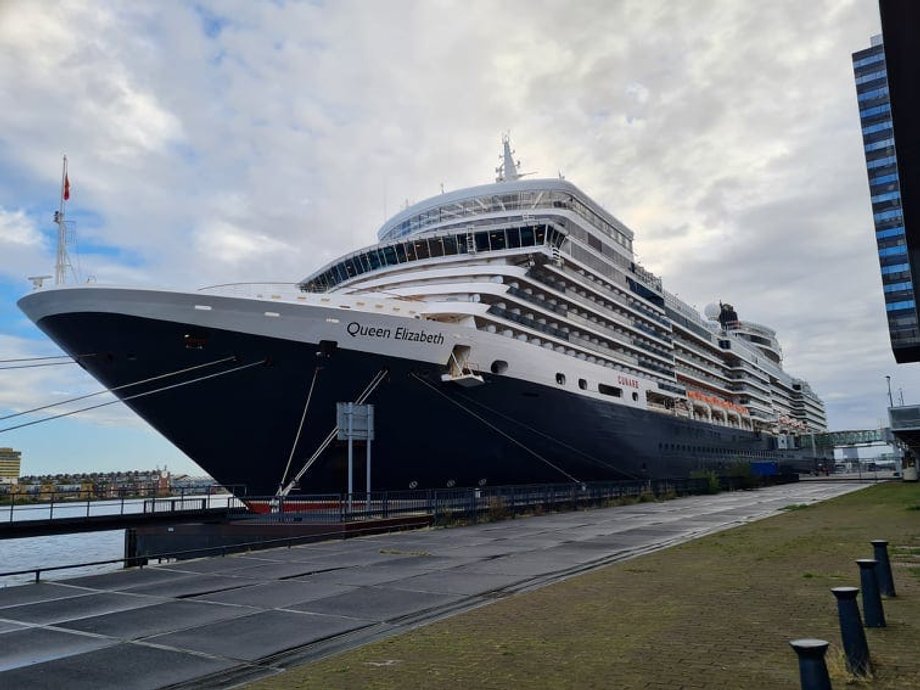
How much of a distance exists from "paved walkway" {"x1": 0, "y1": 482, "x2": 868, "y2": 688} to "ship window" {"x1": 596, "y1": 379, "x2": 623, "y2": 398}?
14.9 metres

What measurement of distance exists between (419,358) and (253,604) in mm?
13522

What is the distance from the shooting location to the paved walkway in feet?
19.5

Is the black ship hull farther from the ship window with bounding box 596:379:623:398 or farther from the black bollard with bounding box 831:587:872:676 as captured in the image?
the black bollard with bounding box 831:587:872:676

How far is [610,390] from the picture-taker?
31.9 meters

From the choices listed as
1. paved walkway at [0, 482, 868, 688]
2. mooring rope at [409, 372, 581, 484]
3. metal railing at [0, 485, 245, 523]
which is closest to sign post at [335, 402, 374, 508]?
mooring rope at [409, 372, 581, 484]

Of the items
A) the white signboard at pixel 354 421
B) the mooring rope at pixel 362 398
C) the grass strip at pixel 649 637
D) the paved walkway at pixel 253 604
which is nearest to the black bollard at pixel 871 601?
the grass strip at pixel 649 637

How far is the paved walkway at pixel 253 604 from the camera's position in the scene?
19.5 ft

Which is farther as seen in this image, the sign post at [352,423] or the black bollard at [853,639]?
the sign post at [352,423]

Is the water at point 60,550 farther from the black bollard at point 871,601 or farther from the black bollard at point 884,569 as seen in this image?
the black bollard at point 871,601

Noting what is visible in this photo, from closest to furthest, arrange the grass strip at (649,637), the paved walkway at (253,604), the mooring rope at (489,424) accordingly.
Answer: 1. the grass strip at (649,637)
2. the paved walkway at (253,604)
3. the mooring rope at (489,424)

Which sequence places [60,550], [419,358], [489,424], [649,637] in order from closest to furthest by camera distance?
[649,637] < [419,358] < [489,424] < [60,550]

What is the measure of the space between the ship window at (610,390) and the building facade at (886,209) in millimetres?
56524

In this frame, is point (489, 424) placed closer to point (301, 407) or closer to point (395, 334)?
point (395, 334)

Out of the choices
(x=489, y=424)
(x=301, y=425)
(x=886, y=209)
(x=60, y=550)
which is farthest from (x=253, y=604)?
(x=886, y=209)
